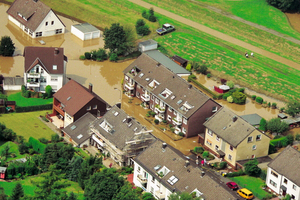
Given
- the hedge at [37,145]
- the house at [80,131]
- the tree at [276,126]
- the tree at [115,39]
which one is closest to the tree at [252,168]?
the tree at [276,126]

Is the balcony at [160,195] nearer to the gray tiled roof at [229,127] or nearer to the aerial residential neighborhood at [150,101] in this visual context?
the aerial residential neighborhood at [150,101]

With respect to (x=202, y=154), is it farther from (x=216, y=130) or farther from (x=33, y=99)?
(x=33, y=99)

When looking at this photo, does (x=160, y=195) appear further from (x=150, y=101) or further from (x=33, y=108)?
(x=33, y=108)

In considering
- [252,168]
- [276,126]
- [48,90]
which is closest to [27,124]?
[48,90]

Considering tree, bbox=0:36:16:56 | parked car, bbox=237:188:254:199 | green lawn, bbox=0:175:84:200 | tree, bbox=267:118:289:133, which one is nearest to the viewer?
green lawn, bbox=0:175:84:200

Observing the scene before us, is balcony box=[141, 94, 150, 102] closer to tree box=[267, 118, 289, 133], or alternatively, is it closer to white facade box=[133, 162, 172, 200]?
tree box=[267, 118, 289, 133]

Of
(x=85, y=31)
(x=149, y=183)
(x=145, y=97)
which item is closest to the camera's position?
(x=149, y=183)

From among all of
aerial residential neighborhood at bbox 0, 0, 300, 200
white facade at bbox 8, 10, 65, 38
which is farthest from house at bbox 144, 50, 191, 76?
white facade at bbox 8, 10, 65, 38
